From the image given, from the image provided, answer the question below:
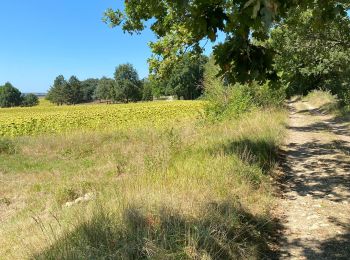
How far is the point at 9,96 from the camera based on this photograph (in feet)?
455

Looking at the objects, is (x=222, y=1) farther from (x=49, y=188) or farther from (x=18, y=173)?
(x=18, y=173)

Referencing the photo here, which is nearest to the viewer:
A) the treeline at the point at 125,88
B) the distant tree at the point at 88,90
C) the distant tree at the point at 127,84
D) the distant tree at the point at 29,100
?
the treeline at the point at 125,88

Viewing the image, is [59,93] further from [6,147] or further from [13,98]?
[6,147]

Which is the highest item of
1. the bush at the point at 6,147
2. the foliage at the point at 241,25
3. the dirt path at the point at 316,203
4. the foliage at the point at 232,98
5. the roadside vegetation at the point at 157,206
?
the foliage at the point at 241,25

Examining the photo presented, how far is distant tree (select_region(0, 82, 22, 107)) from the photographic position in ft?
455

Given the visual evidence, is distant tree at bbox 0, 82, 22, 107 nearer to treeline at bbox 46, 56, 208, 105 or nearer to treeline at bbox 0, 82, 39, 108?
treeline at bbox 0, 82, 39, 108

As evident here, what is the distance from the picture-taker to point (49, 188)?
10.6m

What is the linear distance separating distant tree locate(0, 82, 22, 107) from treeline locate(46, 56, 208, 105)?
11.7m

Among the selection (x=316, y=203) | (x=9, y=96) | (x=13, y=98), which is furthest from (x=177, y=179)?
(x=13, y=98)

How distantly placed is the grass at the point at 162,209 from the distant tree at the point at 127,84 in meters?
104

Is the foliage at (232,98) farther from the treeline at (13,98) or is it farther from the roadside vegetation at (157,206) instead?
the treeline at (13,98)

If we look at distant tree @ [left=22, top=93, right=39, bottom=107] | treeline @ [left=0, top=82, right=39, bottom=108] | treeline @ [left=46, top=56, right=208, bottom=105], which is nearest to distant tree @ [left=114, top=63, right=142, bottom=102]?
treeline @ [left=46, top=56, right=208, bottom=105]

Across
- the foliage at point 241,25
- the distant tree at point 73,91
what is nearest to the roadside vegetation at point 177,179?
the foliage at point 241,25

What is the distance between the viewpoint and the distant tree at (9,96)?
139 metres
